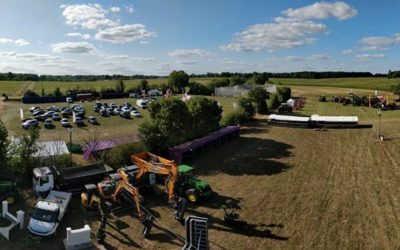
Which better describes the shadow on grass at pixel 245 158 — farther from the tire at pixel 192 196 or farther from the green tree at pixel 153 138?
the tire at pixel 192 196

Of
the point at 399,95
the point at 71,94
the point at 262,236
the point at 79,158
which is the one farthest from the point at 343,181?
the point at 71,94

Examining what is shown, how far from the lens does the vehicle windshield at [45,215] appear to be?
19844mm

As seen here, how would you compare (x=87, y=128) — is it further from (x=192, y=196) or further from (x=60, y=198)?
(x=192, y=196)

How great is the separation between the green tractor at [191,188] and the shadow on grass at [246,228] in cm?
282

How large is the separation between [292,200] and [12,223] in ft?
57.5

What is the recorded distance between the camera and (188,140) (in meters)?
40.0

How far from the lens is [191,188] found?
25.1 m

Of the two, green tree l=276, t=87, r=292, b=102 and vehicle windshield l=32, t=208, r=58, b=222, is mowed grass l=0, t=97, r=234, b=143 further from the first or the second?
green tree l=276, t=87, r=292, b=102

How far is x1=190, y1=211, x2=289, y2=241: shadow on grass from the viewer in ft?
65.3

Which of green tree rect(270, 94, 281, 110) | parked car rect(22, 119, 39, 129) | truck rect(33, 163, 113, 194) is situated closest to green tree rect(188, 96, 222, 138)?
truck rect(33, 163, 113, 194)

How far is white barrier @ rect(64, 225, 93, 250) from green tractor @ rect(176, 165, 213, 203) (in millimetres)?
7968

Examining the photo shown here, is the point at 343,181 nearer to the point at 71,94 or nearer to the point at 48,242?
the point at 48,242

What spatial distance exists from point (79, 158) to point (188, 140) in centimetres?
1159

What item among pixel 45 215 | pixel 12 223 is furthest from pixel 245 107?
pixel 12 223
